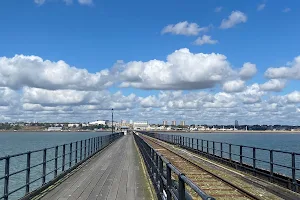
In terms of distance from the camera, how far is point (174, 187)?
7484 millimetres

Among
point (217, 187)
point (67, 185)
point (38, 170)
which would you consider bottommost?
point (38, 170)

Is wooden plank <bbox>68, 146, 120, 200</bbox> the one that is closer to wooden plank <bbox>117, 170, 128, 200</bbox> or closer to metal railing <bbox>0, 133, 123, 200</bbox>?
wooden plank <bbox>117, 170, 128, 200</bbox>

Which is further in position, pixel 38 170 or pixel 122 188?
pixel 38 170

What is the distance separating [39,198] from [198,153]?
25.3 meters

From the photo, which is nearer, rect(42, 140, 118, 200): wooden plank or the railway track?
rect(42, 140, 118, 200): wooden plank

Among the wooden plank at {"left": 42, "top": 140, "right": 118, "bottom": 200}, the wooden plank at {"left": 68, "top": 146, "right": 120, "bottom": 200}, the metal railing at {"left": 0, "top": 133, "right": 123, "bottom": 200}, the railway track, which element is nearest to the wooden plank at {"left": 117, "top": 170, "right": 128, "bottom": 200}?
the wooden plank at {"left": 68, "top": 146, "right": 120, "bottom": 200}

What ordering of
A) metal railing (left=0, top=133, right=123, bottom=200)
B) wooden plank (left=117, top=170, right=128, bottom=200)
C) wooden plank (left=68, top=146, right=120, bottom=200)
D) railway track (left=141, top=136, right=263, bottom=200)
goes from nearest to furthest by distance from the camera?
metal railing (left=0, top=133, right=123, bottom=200) < wooden plank (left=117, top=170, right=128, bottom=200) < wooden plank (left=68, top=146, right=120, bottom=200) < railway track (left=141, top=136, right=263, bottom=200)

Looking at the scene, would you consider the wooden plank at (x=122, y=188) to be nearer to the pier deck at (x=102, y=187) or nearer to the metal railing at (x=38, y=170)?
the pier deck at (x=102, y=187)

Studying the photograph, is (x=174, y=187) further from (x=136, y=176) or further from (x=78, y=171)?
(x=78, y=171)

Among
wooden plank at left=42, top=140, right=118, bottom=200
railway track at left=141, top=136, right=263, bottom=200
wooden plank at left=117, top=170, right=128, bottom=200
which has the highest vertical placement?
wooden plank at left=117, top=170, right=128, bottom=200

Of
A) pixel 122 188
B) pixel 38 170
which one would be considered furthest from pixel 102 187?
pixel 38 170

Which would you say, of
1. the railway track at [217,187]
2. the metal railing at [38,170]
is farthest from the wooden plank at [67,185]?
the railway track at [217,187]

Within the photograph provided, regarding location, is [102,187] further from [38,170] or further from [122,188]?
[38,170]

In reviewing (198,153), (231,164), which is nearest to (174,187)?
(231,164)
